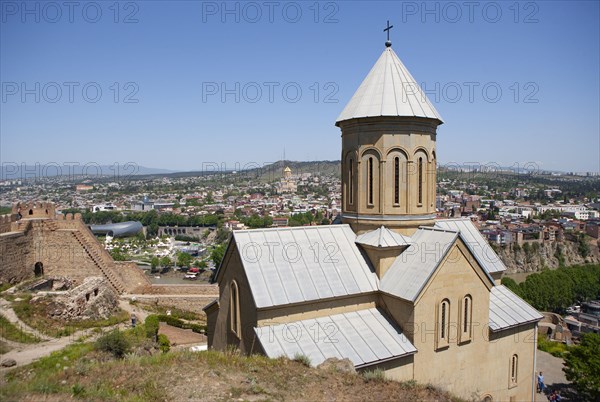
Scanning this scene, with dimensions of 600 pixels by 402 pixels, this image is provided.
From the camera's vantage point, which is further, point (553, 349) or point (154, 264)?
point (154, 264)

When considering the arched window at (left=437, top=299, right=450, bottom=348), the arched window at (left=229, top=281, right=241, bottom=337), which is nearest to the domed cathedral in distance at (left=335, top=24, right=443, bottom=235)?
the arched window at (left=437, top=299, right=450, bottom=348)

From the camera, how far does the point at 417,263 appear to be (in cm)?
825

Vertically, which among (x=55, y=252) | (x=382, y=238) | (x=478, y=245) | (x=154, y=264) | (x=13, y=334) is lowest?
(x=154, y=264)

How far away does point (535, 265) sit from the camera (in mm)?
64688

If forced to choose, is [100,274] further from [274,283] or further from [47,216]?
[274,283]

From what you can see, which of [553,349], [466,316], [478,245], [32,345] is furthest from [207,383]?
[553,349]

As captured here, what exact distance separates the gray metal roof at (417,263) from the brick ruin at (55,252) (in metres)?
17.7

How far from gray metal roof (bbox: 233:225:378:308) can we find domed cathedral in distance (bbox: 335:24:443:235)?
98 centimetres

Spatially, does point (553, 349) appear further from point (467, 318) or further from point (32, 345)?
point (32, 345)

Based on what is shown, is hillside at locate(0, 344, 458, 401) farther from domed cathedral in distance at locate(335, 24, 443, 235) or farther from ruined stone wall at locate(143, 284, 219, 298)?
ruined stone wall at locate(143, 284, 219, 298)

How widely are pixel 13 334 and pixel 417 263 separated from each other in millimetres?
13719

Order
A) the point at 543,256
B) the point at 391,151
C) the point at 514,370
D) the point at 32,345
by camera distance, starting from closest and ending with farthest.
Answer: the point at 391,151, the point at 514,370, the point at 32,345, the point at 543,256

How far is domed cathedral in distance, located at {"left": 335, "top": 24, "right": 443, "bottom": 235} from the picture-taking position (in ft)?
29.4

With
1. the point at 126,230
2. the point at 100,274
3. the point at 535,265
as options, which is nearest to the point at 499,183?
the point at 535,265
